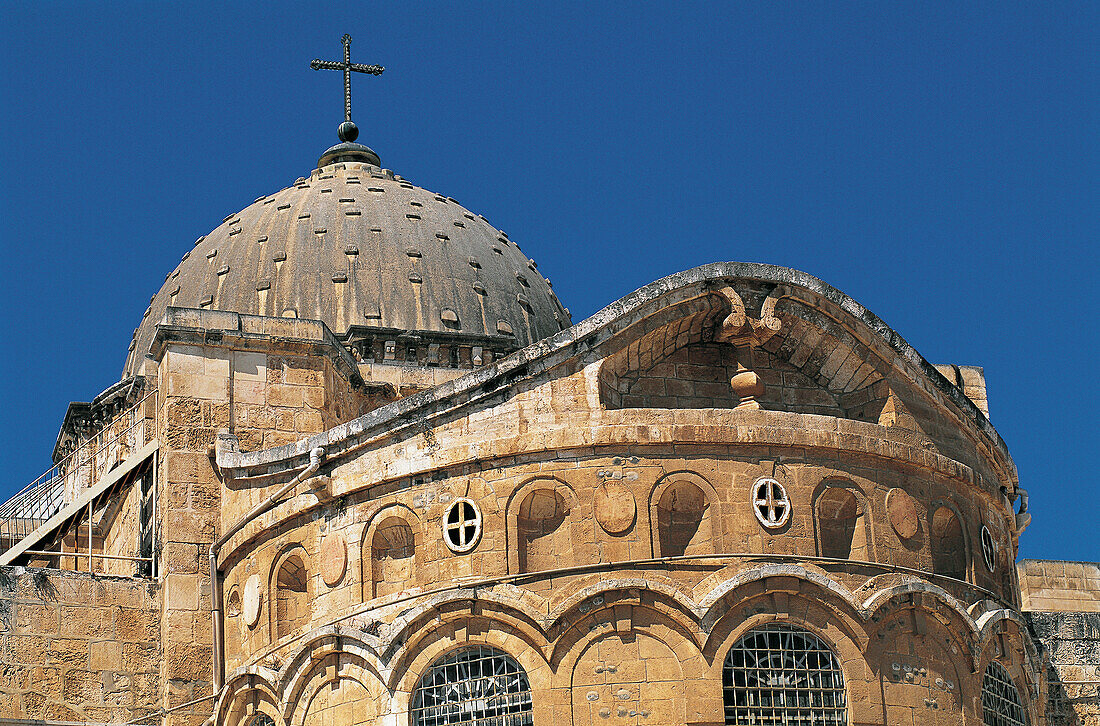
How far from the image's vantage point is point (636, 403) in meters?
28.5

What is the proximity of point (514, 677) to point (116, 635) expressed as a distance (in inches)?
287

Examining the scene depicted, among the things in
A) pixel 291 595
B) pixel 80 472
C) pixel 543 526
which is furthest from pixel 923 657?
pixel 80 472

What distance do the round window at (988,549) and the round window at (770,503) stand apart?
3657 mm

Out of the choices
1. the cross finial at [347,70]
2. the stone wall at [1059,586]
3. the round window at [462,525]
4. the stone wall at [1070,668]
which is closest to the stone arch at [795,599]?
the round window at [462,525]

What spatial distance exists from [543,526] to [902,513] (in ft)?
16.5

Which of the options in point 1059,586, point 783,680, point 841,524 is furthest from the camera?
point 1059,586

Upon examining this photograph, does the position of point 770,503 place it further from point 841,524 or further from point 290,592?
point 290,592

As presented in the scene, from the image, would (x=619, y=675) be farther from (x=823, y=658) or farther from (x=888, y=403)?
(x=888, y=403)

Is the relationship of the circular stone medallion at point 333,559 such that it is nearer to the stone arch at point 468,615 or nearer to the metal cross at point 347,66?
the stone arch at point 468,615

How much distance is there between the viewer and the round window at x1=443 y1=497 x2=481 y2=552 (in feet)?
87.9

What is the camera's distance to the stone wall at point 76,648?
29.4 meters

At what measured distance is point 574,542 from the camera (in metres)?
26.6

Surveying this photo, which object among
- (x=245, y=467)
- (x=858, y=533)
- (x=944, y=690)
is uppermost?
(x=245, y=467)

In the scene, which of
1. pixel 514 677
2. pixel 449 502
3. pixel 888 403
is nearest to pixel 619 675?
pixel 514 677
